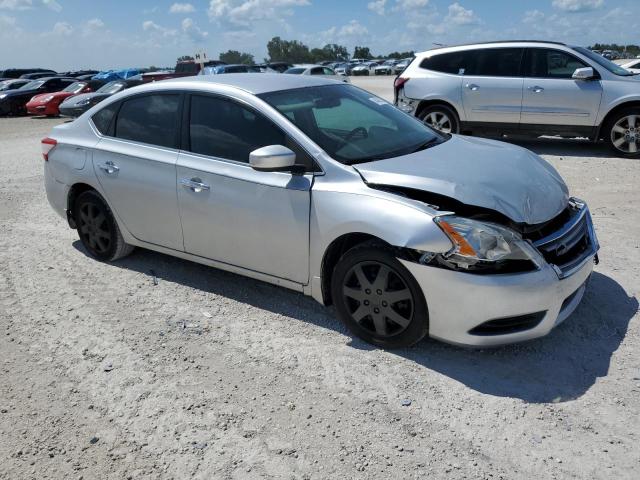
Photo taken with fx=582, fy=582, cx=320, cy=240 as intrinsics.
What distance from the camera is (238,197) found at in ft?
13.1

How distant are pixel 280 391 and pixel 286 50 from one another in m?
101

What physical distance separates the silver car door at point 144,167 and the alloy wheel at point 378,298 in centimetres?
160

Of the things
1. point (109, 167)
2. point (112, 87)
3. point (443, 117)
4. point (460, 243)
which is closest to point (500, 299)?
point (460, 243)

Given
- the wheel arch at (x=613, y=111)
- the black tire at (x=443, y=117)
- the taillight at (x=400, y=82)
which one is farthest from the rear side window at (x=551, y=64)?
the taillight at (x=400, y=82)

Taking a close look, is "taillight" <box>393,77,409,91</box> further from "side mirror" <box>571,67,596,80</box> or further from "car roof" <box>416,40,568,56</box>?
"side mirror" <box>571,67,596,80</box>

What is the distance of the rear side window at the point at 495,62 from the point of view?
9.62 m

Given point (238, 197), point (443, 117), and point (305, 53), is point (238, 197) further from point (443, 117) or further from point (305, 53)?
point (305, 53)

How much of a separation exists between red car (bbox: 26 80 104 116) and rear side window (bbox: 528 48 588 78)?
18474mm

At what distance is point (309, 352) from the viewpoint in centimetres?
369

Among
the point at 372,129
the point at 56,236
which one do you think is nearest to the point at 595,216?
the point at 372,129

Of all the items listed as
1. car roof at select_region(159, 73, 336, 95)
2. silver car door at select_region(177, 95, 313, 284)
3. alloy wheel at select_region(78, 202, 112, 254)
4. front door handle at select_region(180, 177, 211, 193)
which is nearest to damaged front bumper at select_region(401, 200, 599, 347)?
silver car door at select_region(177, 95, 313, 284)

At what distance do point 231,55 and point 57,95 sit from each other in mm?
66590

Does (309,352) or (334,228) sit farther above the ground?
(334,228)

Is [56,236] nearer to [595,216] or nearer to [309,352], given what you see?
[309,352]
